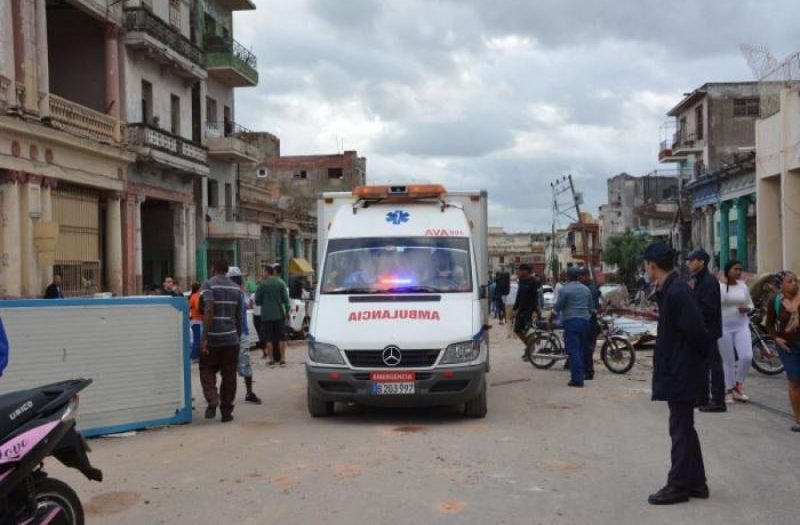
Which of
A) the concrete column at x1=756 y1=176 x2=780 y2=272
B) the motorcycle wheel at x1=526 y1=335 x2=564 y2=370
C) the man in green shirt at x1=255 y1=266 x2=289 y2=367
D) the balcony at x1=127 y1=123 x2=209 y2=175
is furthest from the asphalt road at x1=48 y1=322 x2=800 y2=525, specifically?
the concrete column at x1=756 y1=176 x2=780 y2=272

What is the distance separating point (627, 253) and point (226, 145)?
3518 centimetres

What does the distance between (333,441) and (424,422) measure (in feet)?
4.83

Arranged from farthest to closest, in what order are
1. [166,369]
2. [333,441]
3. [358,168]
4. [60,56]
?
[358,168] → [60,56] → [166,369] → [333,441]

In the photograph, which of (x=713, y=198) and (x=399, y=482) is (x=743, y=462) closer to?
(x=399, y=482)

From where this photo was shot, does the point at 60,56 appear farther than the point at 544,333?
Yes

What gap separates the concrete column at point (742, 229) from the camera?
34.4m

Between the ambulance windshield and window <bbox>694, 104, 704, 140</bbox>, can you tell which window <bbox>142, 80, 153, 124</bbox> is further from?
window <bbox>694, 104, 704, 140</bbox>

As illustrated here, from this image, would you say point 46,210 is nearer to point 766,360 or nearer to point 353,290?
point 353,290

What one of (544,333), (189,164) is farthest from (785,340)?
(189,164)

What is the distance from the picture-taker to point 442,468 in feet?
23.3

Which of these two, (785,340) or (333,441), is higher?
(785,340)

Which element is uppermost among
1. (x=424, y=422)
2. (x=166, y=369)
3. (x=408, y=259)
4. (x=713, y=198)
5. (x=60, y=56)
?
(x=60, y=56)

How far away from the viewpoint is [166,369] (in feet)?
30.1

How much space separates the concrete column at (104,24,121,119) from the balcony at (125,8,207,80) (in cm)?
→ 54
